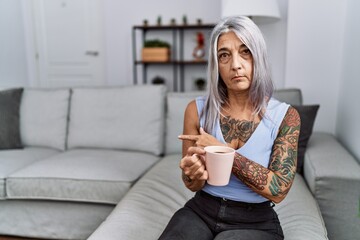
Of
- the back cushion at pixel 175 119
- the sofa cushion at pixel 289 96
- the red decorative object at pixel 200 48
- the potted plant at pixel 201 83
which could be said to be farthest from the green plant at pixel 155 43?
the sofa cushion at pixel 289 96

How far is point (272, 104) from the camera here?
3.77 ft

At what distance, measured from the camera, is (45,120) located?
2480 millimetres

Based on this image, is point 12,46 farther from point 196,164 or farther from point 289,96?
point 196,164

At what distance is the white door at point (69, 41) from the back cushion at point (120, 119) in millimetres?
1912

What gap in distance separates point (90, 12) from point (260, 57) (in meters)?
3.56

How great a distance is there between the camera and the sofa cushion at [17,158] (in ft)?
6.40

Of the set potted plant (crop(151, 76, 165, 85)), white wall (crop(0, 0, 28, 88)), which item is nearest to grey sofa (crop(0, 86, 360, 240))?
potted plant (crop(151, 76, 165, 85))

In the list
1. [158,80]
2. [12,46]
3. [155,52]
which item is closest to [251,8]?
[155,52]

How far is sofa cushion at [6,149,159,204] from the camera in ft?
6.01

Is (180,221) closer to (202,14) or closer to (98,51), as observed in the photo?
(202,14)

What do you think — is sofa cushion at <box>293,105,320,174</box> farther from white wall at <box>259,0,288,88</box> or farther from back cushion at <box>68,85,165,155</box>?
back cushion at <box>68,85,165,155</box>

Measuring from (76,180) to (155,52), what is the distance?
224 cm

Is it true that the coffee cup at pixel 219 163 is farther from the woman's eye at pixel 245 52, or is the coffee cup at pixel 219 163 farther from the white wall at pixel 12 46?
the white wall at pixel 12 46

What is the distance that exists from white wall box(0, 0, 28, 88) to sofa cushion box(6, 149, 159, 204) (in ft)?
7.73
